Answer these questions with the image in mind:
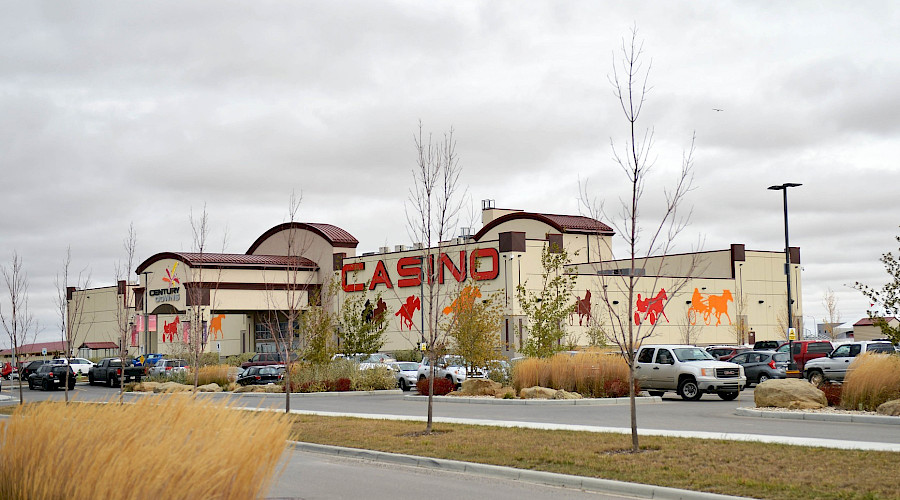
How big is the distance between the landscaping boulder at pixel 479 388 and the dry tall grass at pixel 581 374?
31.9 inches

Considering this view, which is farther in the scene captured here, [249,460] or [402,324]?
[402,324]

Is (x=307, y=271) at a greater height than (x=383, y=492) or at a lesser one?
greater

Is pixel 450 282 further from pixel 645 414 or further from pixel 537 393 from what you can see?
pixel 645 414

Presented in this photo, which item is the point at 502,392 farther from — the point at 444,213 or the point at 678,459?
the point at 678,459

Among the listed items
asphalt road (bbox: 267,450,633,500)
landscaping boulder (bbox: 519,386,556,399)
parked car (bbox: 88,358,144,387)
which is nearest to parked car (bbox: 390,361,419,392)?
landscaping boulder (bbox: 519,386,556,399)

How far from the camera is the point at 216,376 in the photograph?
41625 millimetres

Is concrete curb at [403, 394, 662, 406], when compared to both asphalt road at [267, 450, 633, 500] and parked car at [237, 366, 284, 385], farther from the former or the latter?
parked car at [237, 366, 284, 385]

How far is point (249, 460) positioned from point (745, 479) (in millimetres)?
7229

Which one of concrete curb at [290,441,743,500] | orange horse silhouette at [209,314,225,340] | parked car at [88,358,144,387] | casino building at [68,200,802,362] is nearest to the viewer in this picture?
concrete curb at [290,441,743,500]

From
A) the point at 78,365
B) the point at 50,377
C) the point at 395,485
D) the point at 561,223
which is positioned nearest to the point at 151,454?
the point at 395,485

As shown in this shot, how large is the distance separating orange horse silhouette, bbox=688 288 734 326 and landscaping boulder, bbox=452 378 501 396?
1448 inches

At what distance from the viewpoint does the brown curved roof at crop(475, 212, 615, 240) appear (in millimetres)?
65625

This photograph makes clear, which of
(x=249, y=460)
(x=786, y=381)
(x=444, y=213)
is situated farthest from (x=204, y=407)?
(x=786, y=381)

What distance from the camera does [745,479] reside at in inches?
459
